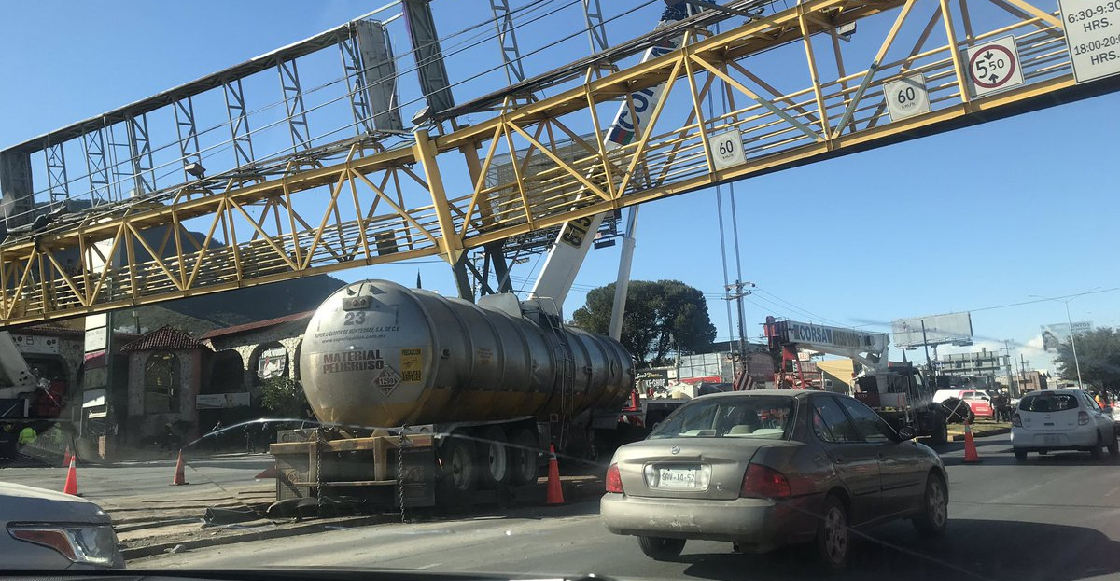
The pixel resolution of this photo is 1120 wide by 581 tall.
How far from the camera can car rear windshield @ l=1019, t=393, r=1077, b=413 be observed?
17.1 metres

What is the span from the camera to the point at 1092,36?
36.7 ft

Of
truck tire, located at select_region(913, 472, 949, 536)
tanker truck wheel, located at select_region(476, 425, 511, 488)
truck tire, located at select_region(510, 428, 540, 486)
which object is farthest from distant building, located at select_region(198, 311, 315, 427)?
truck tire, located at select_region(913, 472, 949, 536)

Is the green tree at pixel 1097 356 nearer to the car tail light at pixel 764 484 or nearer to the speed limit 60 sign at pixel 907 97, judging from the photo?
the speed limit 60 sign at pixel 907 97

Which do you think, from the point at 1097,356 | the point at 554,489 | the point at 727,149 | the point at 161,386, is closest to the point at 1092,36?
the point at 727,149

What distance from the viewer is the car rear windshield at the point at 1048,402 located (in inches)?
675

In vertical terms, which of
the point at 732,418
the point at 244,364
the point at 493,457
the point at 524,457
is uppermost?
the point at 244,364

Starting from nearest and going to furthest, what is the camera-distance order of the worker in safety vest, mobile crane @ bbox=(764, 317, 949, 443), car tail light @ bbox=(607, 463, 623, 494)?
car tail light @ bbox=(607, 463, 623, 494) → mobile crane @ bbox=(764, 317, 949, 443) → the worker in safety vest

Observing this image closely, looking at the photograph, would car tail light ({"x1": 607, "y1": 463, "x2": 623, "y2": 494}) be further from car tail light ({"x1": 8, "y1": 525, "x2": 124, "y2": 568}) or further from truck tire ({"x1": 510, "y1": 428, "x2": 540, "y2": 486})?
truck tire ({"x1": 510, "y1": 428, "x2": 540, "y2": 486})

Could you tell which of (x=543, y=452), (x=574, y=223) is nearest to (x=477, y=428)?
(x=543, y=452)

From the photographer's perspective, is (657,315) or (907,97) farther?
(657,315)

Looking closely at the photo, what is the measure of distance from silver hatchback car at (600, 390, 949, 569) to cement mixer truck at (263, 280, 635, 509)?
5.02 metres

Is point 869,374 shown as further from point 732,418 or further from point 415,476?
point 732,418

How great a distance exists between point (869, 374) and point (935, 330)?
32.6 meters

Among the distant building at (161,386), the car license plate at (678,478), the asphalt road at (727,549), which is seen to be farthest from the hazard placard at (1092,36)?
the distant building at (161,386)
